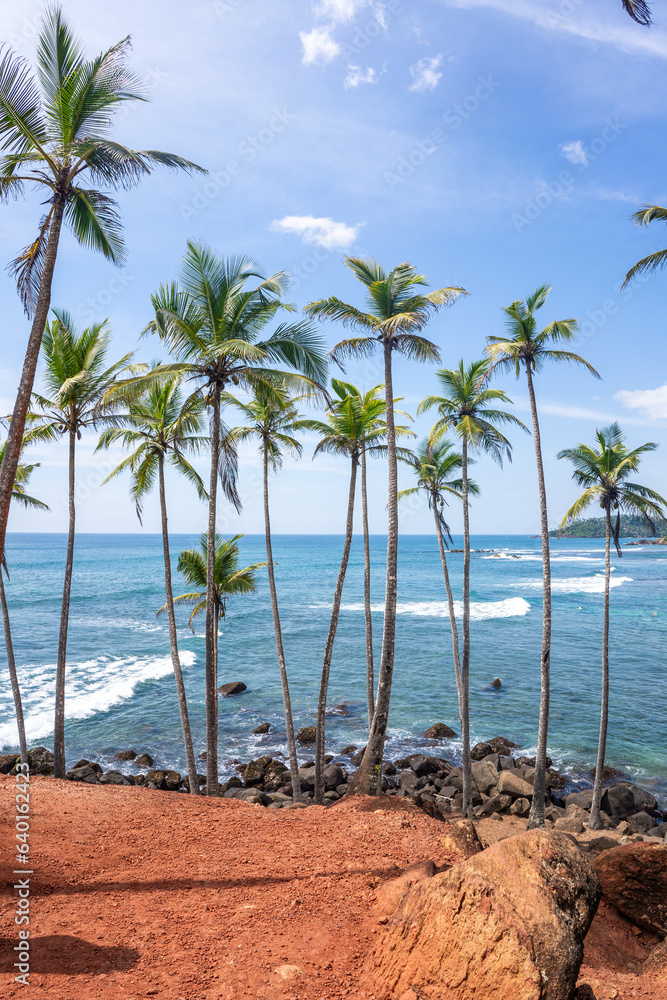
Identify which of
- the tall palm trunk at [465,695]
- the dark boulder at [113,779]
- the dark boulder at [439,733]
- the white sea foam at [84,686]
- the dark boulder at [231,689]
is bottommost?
the dark boulder at [439,733]

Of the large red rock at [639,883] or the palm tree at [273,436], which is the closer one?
the large red rock at [639,883]

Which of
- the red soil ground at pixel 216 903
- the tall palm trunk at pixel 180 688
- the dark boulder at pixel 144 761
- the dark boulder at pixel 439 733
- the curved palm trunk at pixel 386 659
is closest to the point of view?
the red soil ground at pixel 216 903

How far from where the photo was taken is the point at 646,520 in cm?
1789

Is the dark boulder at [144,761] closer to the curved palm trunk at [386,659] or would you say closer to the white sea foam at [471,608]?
the curved palm trunk at [386,659]

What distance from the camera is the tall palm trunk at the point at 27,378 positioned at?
783 cm

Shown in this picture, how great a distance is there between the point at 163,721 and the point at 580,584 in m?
65.7

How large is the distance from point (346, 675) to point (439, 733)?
1000cm

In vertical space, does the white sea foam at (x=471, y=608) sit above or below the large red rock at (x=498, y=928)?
below

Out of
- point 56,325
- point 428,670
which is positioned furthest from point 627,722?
point 56,325

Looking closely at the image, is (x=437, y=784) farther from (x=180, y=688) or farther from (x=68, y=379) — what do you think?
(x=68, y=379)

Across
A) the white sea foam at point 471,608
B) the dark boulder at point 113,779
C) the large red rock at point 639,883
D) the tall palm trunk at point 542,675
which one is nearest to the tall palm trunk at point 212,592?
the dark boulder at point 113,779

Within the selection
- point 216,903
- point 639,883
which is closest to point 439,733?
point 639,883

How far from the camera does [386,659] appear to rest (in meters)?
13.0

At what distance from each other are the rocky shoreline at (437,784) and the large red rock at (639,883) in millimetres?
9507
